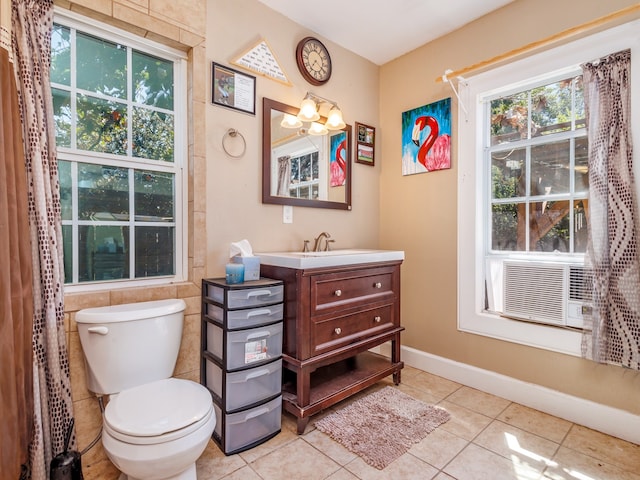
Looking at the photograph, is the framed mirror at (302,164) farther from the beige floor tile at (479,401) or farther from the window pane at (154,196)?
the beige floor tile at (479,401)

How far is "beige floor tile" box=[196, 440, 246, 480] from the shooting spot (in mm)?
1552

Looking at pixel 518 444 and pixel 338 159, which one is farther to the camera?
pixel 338 159

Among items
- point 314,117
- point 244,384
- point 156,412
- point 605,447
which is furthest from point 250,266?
point 605,447

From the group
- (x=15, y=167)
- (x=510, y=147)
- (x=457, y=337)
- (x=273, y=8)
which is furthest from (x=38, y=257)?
(x=510, y=147)

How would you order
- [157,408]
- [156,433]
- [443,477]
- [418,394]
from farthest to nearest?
[418,394] < [443,477] < [157,408] < [156,433]

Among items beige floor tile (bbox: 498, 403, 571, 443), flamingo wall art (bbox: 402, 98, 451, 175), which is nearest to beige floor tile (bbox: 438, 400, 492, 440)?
beige floor tile (bbox: 498, 403, 571, 443)

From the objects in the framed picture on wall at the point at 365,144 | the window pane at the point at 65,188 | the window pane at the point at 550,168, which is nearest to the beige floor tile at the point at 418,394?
the window pane at the point at 550,168

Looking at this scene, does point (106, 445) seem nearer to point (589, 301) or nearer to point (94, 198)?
point (94, 198)

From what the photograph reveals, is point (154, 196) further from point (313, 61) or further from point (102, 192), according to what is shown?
point (313, 61)

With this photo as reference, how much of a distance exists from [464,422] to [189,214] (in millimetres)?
2045

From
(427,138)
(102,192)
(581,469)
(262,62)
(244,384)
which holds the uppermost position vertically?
(262,62)

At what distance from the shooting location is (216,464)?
1620 mm

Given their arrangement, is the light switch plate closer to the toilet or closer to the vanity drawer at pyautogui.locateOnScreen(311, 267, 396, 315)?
the vanity drawer at pyautogui.locateOnScreen(311, 267, 396, 315)

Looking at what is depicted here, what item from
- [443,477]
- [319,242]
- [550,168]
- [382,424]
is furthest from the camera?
[319,242]
